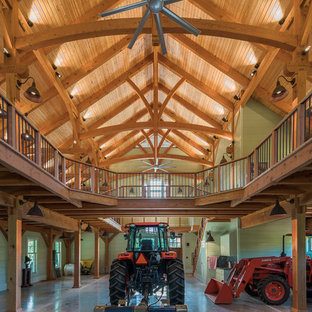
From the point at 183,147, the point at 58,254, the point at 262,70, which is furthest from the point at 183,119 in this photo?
the point at 58,254

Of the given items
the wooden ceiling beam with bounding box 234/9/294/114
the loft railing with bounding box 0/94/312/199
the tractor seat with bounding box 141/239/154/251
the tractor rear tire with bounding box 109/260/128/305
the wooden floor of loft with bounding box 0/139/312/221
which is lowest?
the tractor rear tire with bounding box 109/260/128/305

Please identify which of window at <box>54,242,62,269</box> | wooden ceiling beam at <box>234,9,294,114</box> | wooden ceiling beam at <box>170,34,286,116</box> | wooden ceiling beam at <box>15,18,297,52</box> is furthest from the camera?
window at <box>54,242,62,269</box>

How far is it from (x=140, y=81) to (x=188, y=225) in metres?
12.4

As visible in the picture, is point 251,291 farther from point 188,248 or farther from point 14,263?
point 188,248

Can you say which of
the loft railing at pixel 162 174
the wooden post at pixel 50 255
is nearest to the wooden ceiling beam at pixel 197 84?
the loft railing at pixel 162 174

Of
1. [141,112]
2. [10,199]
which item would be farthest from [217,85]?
[10,199]

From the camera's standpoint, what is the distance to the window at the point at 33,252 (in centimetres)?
2038

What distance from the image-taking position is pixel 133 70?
1817cm

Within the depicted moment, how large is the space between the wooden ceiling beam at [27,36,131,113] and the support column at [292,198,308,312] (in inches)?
356

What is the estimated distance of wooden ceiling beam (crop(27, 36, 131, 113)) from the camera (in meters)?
14.8

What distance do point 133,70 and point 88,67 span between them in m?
3.55

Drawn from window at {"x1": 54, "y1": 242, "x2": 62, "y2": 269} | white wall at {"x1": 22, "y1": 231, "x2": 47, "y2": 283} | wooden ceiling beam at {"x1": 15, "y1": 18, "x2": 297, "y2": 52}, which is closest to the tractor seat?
wooden ceiling beam at {"x1": 15, "y1": 18, "x2": 297, "y2": 52}

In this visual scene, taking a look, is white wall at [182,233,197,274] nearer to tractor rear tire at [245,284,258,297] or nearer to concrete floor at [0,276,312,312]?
concrete floor at [0,276,312,312]

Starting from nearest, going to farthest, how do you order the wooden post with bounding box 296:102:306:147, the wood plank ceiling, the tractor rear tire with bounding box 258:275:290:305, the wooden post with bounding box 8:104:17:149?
1. the wooden post with bounding box 8:104:17:149
2. the wooden post with bounding box 296:102:306:147
3. the tractor rear tire with bounding box 258:275:290:305
4. the wood plank ceiling
